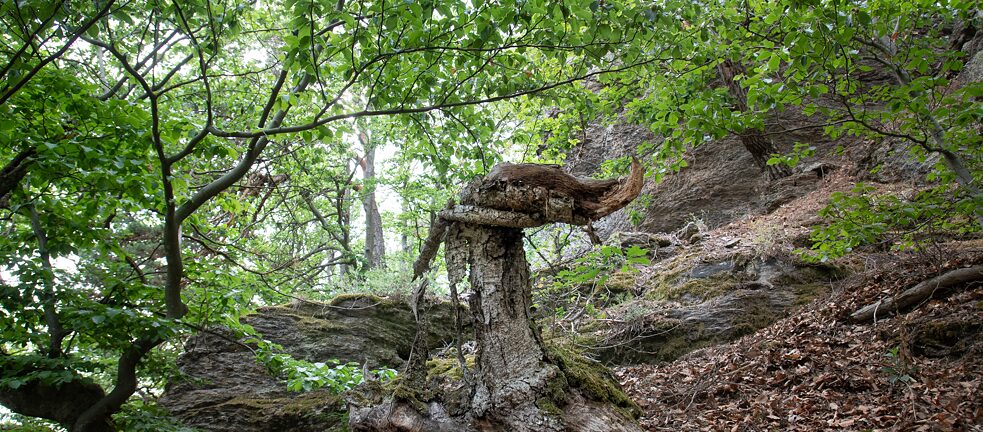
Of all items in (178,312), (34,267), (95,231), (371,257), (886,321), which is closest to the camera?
(34,267)

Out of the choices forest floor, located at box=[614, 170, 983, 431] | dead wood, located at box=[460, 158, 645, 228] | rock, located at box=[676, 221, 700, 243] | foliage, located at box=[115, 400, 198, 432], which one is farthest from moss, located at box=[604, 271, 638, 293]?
foliage, located at box=[115, 400, 198, 432]

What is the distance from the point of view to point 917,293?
489 cm

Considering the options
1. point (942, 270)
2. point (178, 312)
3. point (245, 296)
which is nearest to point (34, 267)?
point (178, 312)

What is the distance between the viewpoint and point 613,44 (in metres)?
3.83

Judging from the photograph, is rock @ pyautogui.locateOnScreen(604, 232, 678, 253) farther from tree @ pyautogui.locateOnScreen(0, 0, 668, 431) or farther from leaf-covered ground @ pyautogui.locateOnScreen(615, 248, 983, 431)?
tree @ pyautogui.locateOnScreen(0, 0, 668, 431)

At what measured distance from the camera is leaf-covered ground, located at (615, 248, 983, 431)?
3.71 m

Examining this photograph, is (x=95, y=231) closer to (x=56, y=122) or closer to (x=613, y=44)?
(x=56, y=122)

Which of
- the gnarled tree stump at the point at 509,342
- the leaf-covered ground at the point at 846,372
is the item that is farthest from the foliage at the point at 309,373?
the leaf-covered ground at the point at 846,372

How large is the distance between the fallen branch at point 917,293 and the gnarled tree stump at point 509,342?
3.34m

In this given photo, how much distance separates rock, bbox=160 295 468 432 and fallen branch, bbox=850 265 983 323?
4.79 m

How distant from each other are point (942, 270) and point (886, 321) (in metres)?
0.86

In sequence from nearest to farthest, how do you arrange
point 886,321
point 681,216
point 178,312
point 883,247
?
point 178,312
point 886,321
point 883,247
point 681,216

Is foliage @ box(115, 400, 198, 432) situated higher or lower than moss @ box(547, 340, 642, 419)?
higher

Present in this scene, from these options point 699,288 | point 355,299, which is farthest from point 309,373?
point 699,288
